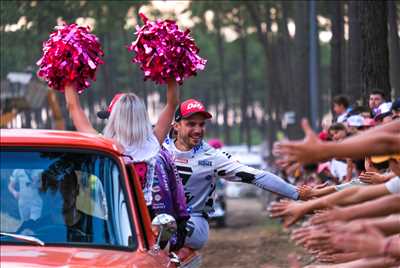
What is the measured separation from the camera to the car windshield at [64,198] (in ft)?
21.9

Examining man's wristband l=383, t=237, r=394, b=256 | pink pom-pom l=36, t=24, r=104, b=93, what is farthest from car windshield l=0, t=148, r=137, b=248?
pink pom-pom l=36, t=24, r=104, b=93

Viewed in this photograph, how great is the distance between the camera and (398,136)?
5.90 metres

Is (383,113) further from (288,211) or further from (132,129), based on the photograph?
(288,211)

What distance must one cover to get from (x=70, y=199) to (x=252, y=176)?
2.91 meters

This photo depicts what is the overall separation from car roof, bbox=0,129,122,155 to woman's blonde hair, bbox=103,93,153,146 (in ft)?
2.03

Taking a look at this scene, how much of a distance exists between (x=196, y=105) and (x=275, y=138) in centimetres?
4935

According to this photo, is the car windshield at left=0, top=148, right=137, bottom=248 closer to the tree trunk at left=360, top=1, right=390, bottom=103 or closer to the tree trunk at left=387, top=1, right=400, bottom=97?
the tree trunk at left=360, top=1, right=390, bottom=103

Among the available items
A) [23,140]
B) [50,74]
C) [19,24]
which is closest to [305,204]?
[23,140]

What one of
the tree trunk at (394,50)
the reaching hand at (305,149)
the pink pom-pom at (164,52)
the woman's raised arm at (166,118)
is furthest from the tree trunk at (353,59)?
the reaching hand at (305,149)

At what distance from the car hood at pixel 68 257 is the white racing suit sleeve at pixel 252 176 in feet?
9.11

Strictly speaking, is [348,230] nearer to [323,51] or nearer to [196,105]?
[196,105]

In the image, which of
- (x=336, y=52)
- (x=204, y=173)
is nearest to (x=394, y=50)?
(x=336, y=52)

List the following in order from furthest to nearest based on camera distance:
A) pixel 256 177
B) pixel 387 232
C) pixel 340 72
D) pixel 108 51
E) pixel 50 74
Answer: pixel 108 51 → pixel 340 72 → pixel 256 177 → pixel 50 74 → pixel 387 232

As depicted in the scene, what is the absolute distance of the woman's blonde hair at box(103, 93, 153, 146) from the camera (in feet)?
25.0
